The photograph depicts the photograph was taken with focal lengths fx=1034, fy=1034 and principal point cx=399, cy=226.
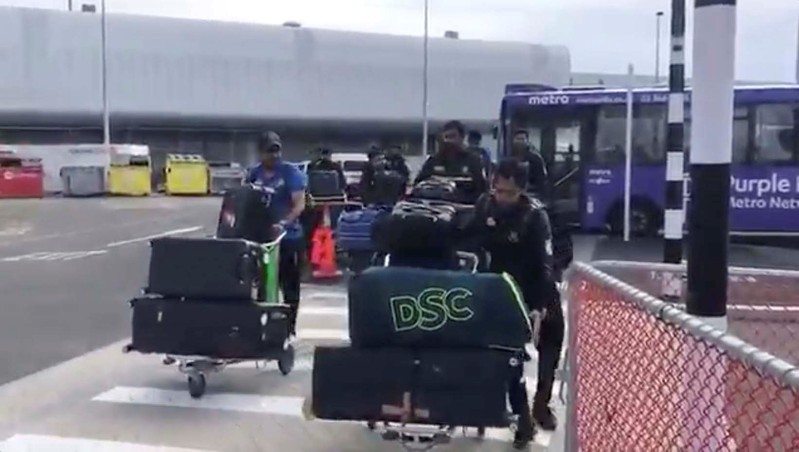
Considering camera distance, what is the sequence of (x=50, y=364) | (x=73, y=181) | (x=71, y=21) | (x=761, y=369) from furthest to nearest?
(x=71, y=21)
(x=73, y=181)
(x=50, y=364)
(x=761, y=369)

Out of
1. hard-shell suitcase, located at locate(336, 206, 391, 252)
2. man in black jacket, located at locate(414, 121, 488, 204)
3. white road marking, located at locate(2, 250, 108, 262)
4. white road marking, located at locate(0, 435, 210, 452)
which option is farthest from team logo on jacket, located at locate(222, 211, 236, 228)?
white road marking, located at locate(2, 250, 108, 262)

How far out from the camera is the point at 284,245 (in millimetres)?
8461

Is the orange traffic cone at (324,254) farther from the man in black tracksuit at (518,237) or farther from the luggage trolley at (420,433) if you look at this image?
the luggage trolley at (420,433)

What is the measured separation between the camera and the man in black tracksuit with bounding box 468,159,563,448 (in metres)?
5.79

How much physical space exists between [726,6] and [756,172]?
15.0 m

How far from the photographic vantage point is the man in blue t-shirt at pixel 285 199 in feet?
27.0

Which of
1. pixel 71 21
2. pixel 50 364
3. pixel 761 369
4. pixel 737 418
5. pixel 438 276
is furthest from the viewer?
pixel 71 21

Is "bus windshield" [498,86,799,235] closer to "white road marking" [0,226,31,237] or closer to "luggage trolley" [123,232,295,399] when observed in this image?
"white road marking" [0,226,31,237]

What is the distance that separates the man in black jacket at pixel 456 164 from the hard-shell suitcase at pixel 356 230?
11.7ft

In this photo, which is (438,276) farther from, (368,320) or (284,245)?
→ (284,245)

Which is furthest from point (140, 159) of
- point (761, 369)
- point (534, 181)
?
point (761, 369)

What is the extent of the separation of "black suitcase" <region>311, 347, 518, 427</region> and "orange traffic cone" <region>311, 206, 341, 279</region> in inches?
333

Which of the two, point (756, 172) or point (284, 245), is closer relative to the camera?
point (284, 245)

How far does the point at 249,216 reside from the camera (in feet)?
25.9
